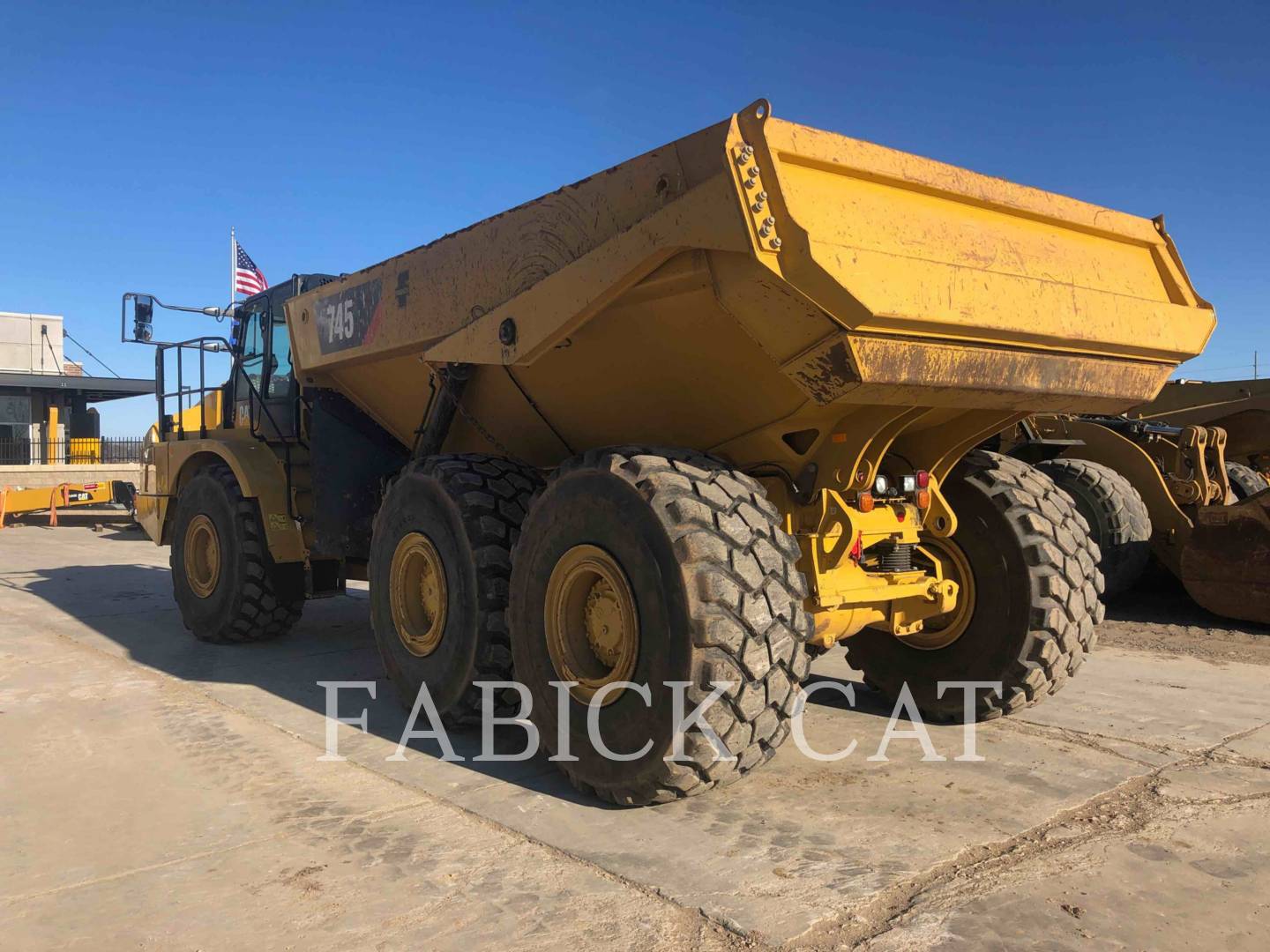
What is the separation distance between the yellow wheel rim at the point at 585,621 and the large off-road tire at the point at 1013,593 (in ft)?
6.56

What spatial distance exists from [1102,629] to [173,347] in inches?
304

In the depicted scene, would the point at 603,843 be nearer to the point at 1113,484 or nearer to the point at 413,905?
the point at 413,905

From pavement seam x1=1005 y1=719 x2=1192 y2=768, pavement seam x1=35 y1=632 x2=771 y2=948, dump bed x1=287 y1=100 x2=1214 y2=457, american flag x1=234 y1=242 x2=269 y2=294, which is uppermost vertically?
american flag x1=234 y1=242 x2=269 y2=294

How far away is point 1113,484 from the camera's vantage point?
8.30 metres

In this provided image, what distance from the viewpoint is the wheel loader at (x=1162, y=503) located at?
24.3ft

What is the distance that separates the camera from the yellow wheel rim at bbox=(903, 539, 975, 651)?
486 cm

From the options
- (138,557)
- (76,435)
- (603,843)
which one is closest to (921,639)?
(603,843)

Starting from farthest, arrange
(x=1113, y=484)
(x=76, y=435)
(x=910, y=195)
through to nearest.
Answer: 1. (x=76, y=435)
2. (x=1113, y=484)
3. (x=910, y=195)

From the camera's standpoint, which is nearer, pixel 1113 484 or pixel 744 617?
pixel 744 617

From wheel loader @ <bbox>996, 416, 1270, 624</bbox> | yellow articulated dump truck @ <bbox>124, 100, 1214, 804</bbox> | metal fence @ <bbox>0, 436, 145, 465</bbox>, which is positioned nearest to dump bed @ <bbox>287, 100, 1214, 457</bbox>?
yellow articulated dump truck @ <bbox>124, 100, 1214, 804</bbox>

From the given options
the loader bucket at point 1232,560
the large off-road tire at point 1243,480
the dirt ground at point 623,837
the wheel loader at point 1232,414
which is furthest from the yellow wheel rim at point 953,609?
the large off-road tire at point 1243,480

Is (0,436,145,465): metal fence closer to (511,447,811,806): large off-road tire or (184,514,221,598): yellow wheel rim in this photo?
(184,514,221,598): yellow wheel rim

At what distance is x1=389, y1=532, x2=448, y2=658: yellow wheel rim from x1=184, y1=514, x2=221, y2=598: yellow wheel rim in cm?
280

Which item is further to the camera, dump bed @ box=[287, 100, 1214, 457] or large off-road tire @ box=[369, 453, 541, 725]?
large off-road tire @ box=[369, 453, 541, 725]
